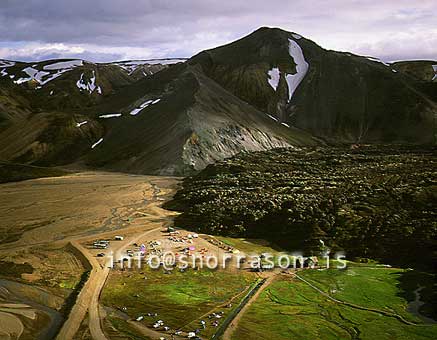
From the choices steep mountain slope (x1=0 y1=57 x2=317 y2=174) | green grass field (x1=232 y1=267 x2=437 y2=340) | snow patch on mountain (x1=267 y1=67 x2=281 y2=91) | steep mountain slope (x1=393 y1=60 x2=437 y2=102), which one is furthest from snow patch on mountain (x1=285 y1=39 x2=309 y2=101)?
green grass field (x1=232 y1=267 x2=437 y2=340)

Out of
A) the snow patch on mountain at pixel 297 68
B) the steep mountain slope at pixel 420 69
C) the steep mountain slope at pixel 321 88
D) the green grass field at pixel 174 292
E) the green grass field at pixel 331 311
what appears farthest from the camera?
the steep mountain slope at pixel 420 69

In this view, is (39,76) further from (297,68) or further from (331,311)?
(331,311)

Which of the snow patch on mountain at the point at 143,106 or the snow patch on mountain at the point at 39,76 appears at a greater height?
the snow patch on mountain at the point at 39,76

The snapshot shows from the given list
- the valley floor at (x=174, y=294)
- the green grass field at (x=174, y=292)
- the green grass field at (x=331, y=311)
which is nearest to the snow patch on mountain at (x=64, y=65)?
the valley floor at (x=174, y=294)

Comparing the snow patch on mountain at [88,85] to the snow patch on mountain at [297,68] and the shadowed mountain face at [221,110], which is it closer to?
the shadowed mountain face at [221,110]

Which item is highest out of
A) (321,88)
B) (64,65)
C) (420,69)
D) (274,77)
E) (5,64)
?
(5,64)

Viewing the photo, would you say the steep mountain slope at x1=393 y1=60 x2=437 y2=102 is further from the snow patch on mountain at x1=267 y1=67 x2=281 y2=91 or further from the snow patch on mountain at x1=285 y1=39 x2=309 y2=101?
the snow patch on mountain at x1=267 y1=67 x2=281 y2=91

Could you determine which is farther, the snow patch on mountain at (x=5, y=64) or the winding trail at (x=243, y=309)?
the snow patch on mountain at (x=5, y=64)

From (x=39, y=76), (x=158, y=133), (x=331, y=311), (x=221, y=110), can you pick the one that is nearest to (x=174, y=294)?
(x=331, y=311)
